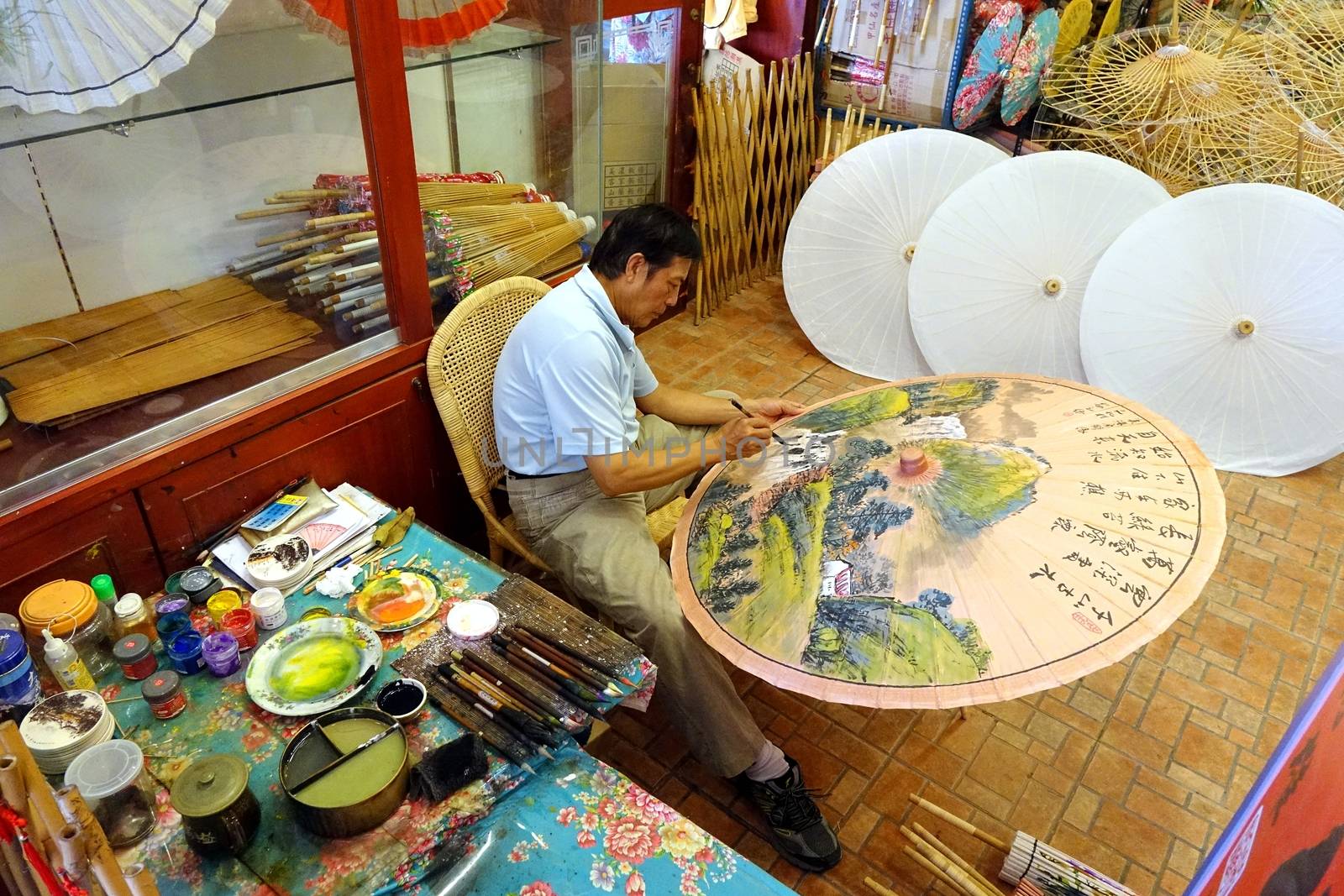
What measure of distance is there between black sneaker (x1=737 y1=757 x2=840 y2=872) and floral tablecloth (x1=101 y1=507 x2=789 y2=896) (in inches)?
33.6

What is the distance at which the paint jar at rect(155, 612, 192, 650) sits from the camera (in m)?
1.93

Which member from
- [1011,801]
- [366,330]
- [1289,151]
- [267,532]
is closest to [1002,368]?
[1289,151]

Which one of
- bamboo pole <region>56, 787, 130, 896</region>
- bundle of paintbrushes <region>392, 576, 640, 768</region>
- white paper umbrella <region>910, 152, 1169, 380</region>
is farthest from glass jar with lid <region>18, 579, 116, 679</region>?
white paper umbrella <region>910, 152, 1169, 380</region>

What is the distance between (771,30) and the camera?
4.83 meters

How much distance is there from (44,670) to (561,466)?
1.32 m

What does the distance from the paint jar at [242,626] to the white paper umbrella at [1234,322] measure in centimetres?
347

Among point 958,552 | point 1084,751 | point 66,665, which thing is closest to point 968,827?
point 1084,751

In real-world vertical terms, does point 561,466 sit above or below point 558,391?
below

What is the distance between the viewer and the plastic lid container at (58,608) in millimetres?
1815

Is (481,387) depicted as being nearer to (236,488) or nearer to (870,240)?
(236,488)

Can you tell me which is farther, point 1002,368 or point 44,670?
point 1002,368

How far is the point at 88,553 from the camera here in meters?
2.08

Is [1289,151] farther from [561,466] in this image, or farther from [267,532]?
[267,532]

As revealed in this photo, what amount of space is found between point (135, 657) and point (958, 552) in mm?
1772
